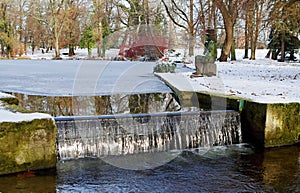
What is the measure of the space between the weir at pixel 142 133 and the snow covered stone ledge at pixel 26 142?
69 cm

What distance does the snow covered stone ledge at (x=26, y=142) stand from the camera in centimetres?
436

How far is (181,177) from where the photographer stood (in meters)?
4.49

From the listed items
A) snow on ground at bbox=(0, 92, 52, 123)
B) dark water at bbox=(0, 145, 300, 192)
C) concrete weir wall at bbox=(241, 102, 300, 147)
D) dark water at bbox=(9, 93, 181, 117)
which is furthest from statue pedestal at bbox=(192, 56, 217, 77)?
snow on ground at bbox=(0, 92, 52, 123)

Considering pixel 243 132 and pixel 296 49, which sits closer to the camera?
pixel 243 132

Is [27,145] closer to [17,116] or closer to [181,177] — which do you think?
[17,116]

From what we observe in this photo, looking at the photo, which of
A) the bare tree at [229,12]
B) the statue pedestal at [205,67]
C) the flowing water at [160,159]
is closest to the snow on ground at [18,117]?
the flowing water at [160,159]

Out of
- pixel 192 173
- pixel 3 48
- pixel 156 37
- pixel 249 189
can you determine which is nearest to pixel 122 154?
pixel 192 173

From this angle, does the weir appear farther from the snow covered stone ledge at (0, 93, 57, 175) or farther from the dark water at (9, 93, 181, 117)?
the dark water at (9, 93, 181, 117)

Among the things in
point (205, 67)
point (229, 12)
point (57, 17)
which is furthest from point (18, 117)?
point (57, 17)

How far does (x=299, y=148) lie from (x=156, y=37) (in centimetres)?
2633

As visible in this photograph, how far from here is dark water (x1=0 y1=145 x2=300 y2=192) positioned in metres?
4.10

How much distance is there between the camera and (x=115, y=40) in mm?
38000

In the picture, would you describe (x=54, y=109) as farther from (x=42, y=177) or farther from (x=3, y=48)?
(x=3, y=48)

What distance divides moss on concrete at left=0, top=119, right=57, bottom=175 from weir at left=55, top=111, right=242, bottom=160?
26.5 inches
